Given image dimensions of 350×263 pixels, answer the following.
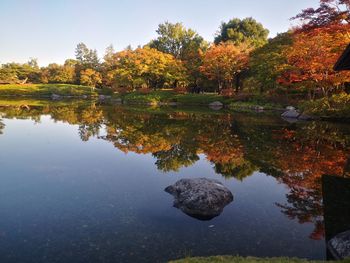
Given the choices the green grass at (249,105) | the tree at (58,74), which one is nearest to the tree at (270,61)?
the green grass at (249,105)

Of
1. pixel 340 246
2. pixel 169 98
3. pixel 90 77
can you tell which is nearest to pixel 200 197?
pixel 340 246

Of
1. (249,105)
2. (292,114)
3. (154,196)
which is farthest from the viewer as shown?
(249,105)

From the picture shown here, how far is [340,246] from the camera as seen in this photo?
17.5 feet

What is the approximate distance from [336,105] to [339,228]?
836 inches

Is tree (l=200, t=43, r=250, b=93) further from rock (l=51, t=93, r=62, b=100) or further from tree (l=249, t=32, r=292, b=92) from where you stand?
rock (l=51, t=93, r=62, b=100)

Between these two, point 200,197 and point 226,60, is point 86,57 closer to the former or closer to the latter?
point 226,60

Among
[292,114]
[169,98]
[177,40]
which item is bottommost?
[292,114]

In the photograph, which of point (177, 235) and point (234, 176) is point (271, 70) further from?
point (177, 235)

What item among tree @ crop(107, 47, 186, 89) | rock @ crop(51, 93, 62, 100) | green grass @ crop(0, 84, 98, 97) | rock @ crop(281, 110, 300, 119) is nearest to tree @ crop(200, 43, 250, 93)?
tree @ crop(107, 47, 186, 89)

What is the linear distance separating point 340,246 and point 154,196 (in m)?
4.79

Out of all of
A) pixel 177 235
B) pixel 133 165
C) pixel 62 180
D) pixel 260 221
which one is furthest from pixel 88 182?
pixel 260 221

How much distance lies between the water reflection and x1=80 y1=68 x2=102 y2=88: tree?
46468mm

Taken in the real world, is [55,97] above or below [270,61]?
below

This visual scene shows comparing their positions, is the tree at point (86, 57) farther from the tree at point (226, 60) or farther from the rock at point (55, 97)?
the tree at point (226, 60)
